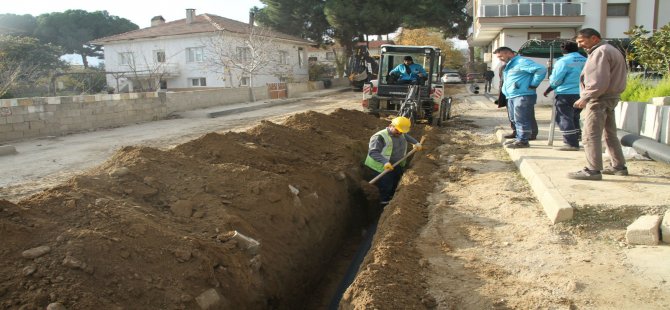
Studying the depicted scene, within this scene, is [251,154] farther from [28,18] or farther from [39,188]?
[28,18]

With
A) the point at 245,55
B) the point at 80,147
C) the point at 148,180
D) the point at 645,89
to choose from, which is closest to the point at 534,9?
the point at 245,55

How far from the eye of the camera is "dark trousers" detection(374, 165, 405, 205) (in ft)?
25.0

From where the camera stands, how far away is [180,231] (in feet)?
13.8

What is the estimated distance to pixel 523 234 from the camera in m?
4.35

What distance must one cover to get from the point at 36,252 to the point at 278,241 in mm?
2266

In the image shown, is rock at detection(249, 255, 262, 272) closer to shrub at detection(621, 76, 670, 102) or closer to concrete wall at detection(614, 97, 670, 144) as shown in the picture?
concrete wall at detection(614, 97, 670, 144)

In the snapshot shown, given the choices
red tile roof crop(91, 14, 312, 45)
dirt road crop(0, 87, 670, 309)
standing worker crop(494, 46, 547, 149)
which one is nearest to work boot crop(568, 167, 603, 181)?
dirt road crop(0, 87, 670, 309)

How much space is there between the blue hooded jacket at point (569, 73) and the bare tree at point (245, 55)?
1812 centimetres

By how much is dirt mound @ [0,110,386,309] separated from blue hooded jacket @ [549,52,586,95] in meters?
3.24

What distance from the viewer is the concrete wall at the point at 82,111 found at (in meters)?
11.8

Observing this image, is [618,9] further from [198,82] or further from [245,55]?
[198,82]

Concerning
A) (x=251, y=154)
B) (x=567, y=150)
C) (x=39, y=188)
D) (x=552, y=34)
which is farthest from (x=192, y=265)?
(x=552, y=34)

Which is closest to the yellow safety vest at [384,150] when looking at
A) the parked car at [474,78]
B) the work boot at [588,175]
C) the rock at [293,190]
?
the rock at [293,190]

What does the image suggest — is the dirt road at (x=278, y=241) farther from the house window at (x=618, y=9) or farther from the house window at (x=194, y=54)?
the house window at (x=194, y=54)
